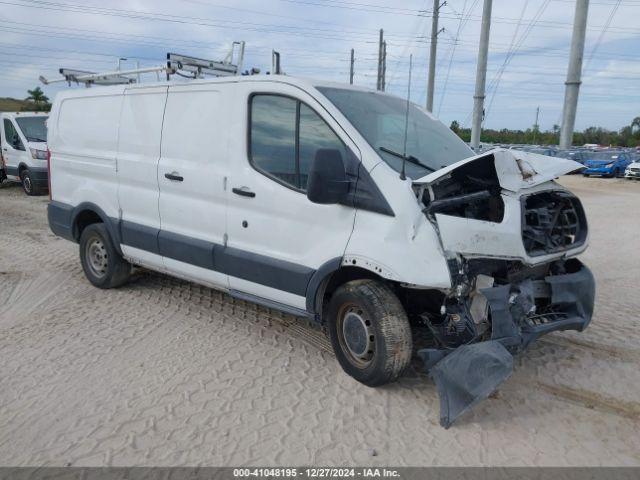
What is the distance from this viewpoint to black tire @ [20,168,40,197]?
1438 centimetres

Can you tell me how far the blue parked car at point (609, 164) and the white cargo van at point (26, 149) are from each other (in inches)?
943

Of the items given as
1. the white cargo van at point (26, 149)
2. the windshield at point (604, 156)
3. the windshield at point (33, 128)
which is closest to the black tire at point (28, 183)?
the white cargo van at point (26, 149)

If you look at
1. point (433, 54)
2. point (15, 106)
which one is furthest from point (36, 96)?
point (433, 54)

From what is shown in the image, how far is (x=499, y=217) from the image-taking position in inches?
151

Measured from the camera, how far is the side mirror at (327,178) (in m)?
3.66

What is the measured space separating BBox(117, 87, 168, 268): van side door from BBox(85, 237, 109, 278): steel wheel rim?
55 cm

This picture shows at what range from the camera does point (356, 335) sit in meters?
4.00

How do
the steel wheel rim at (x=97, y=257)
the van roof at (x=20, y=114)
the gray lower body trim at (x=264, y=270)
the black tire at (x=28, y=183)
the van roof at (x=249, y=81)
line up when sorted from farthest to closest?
the van roof at (x=20, y=114) < the black tire at (x=28, y=183) < the steel wheel rim at (x=97, y=257) < the van roof at (x=249, y=81) < the gray lower body trim at (x=264, y=270)

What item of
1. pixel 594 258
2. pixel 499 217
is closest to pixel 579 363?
pixel 499 217

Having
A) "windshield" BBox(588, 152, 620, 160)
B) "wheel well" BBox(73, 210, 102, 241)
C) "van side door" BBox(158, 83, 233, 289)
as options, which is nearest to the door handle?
"van side door" BBox(158, 83, 233, 289)

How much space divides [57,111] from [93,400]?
4.12 metres

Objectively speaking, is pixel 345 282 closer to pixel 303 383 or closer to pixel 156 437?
pixel 303 383

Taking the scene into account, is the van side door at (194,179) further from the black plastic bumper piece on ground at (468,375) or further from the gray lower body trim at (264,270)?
the black plastic bumper piece on ground at (468,375)

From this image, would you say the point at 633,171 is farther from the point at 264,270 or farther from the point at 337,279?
the point at 264,270
